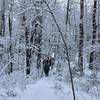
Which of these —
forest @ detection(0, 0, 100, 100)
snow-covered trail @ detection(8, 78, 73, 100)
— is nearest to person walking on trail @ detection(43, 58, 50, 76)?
forest @ detection(0, 0, 100, 100)

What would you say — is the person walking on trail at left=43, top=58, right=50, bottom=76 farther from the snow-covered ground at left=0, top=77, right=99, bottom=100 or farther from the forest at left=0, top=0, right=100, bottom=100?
the snow-covered ground at left=0, top=77, right=99, bottom=100

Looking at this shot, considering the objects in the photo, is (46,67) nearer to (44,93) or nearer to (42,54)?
(42,54)

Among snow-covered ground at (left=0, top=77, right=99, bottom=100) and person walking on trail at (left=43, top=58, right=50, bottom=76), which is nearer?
snow-covered ground at (left=0, top=77, right=99, bottom=100)

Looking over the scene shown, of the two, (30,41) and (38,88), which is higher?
(30,41)

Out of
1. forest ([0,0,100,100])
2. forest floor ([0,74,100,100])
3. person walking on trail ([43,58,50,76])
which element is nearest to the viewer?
forest floor ([0,74,100,100])

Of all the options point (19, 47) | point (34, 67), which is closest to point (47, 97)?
point (19, 47)

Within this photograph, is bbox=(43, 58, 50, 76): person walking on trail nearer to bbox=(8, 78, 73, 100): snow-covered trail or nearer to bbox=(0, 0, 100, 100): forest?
bbox=(0, 0, 100, 100): forest

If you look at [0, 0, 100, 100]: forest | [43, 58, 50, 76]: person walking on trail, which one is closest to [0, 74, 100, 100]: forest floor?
[0, 0, 100, 100]: forest

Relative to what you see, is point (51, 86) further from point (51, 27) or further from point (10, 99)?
point (51, 27)

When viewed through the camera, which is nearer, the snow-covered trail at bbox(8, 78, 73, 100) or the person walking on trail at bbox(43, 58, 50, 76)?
the snow-covered trail at bbox(8, 78, 73, 100)

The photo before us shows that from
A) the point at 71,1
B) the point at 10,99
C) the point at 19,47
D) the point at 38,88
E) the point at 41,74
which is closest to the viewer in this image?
the point at 10,99

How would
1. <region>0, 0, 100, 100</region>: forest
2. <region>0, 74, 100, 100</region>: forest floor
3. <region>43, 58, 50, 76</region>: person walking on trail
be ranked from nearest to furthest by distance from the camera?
<region>0, 74, 100, 100</region>: forest floor < <region>0, 0, 100, 100</region>: forest < <region>43, 58, 50, 76</region>: person walking on trail

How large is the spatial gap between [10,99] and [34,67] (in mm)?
10391

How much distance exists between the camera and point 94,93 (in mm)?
10180
